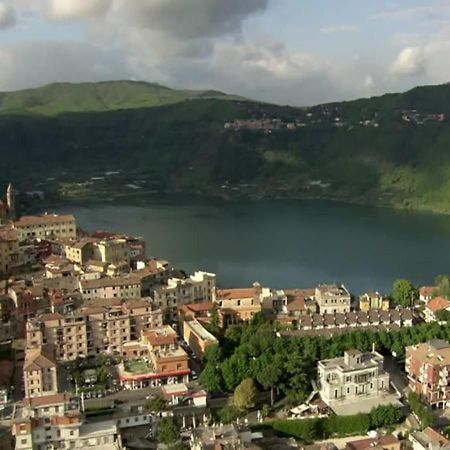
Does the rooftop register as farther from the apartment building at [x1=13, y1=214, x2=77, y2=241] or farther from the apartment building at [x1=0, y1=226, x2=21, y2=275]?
the apartment building at [x1=0, y1=226, x2=21, y2=275]

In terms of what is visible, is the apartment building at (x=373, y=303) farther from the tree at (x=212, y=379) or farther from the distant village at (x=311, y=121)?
the distant village at (x=311, y=121)

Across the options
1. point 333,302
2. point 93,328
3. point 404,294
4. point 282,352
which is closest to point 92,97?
point 404,294

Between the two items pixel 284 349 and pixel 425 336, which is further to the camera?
pixel 425 336

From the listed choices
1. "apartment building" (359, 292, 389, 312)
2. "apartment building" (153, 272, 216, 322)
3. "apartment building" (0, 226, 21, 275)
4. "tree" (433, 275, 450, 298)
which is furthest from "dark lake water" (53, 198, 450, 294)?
"apartment building" (0, 226, 21, 275)

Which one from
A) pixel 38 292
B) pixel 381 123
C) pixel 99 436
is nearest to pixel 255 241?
pixel 38 292

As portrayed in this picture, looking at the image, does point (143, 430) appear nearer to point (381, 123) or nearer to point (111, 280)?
point (111, 280)

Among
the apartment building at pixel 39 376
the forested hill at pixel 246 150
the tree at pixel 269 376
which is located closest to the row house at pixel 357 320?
the tree at pixel 269 376
